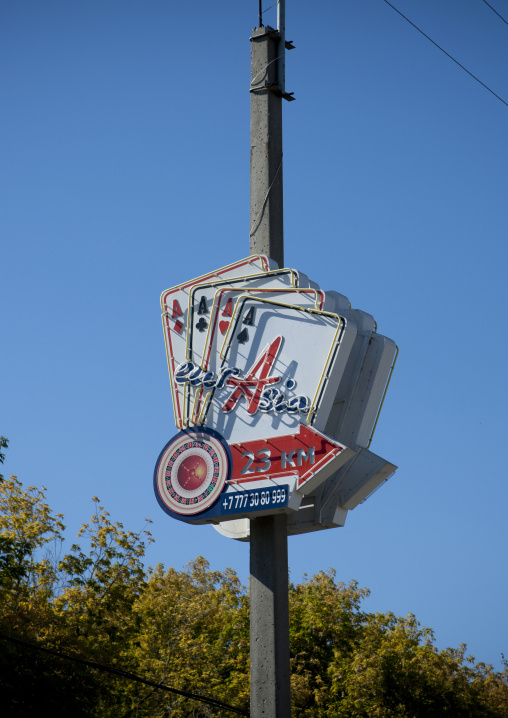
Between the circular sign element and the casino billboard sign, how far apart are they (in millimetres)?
17

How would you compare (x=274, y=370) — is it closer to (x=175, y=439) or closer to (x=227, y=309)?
(x=227, y=309)

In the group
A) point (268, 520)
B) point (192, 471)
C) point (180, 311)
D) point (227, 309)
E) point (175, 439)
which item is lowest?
point (268, 520)

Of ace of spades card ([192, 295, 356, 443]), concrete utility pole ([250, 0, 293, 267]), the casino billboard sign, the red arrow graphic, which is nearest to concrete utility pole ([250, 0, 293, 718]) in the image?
concrete utility pole ([250, 0, 293, 267])

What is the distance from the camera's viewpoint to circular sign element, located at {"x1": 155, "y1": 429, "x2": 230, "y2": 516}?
1600 centimetres

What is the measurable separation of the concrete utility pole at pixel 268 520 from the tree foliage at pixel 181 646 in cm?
965

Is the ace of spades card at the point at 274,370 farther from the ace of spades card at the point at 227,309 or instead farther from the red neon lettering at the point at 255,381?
the ace of spades card at the point at 227,309

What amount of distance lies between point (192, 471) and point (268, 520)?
5.40ft

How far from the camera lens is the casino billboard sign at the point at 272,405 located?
15523 millimetres

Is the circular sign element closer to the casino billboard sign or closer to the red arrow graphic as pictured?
the casino billboard sign

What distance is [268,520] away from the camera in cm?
1548

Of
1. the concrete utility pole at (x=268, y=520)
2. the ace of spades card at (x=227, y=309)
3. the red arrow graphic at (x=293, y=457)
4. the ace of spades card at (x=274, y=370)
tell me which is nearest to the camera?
the concrete utility pole at (x=268, y=520)

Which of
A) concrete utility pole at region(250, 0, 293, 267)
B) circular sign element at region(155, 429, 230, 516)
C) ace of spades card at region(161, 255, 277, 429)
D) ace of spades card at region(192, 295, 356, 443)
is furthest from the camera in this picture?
concrete utility pole at region(250, 0, 293, 267)

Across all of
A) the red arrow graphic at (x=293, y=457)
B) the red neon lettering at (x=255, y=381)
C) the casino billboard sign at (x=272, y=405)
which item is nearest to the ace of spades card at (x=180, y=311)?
the casino billboard sign at (x=272, y=405)

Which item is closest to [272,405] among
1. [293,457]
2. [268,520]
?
[293,457]
